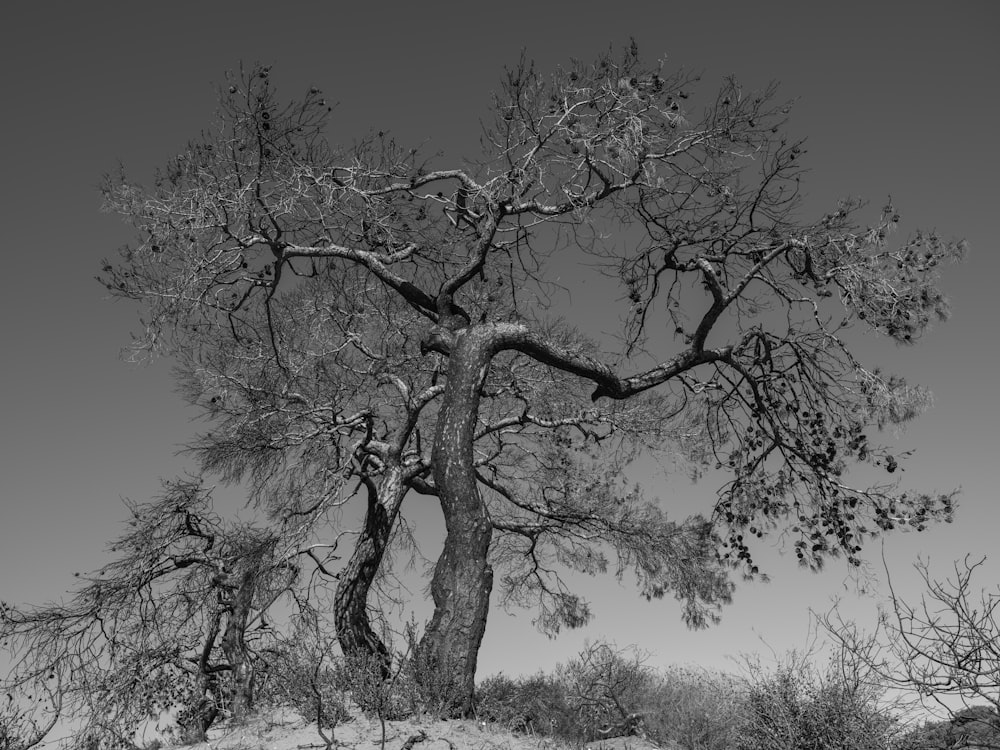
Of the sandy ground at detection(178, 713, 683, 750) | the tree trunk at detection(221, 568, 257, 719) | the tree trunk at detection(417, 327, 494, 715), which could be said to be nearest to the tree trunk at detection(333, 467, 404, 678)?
the tree trunk at detection(221, 568, 257, 719)

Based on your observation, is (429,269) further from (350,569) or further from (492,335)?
(350,569)

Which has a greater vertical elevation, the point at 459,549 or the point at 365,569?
the point at 365,569

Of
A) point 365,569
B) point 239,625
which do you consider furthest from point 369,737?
point 239,625

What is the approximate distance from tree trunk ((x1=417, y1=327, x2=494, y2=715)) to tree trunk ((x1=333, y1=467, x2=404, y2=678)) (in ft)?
9.55

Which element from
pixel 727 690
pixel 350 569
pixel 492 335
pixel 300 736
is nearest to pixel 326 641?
pixel 300 736

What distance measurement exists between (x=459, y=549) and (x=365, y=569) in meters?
3.74

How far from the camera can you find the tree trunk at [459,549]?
6176 millimetres

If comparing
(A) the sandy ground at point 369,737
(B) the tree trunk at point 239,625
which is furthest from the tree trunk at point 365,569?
(A) the sandy ground at point 369,737

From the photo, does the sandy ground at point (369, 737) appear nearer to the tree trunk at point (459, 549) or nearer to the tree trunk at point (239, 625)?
the tree trunk at point (459, 549)

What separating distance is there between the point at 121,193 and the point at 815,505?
8.65m

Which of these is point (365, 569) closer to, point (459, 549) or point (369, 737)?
point (459, 549)

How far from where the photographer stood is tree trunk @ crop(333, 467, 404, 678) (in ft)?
30.9

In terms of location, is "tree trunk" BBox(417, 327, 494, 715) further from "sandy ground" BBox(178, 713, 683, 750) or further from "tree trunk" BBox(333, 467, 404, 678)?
"tree trunk" BBox(333, 467, 404, 678)

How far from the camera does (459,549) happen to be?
6762 mm
